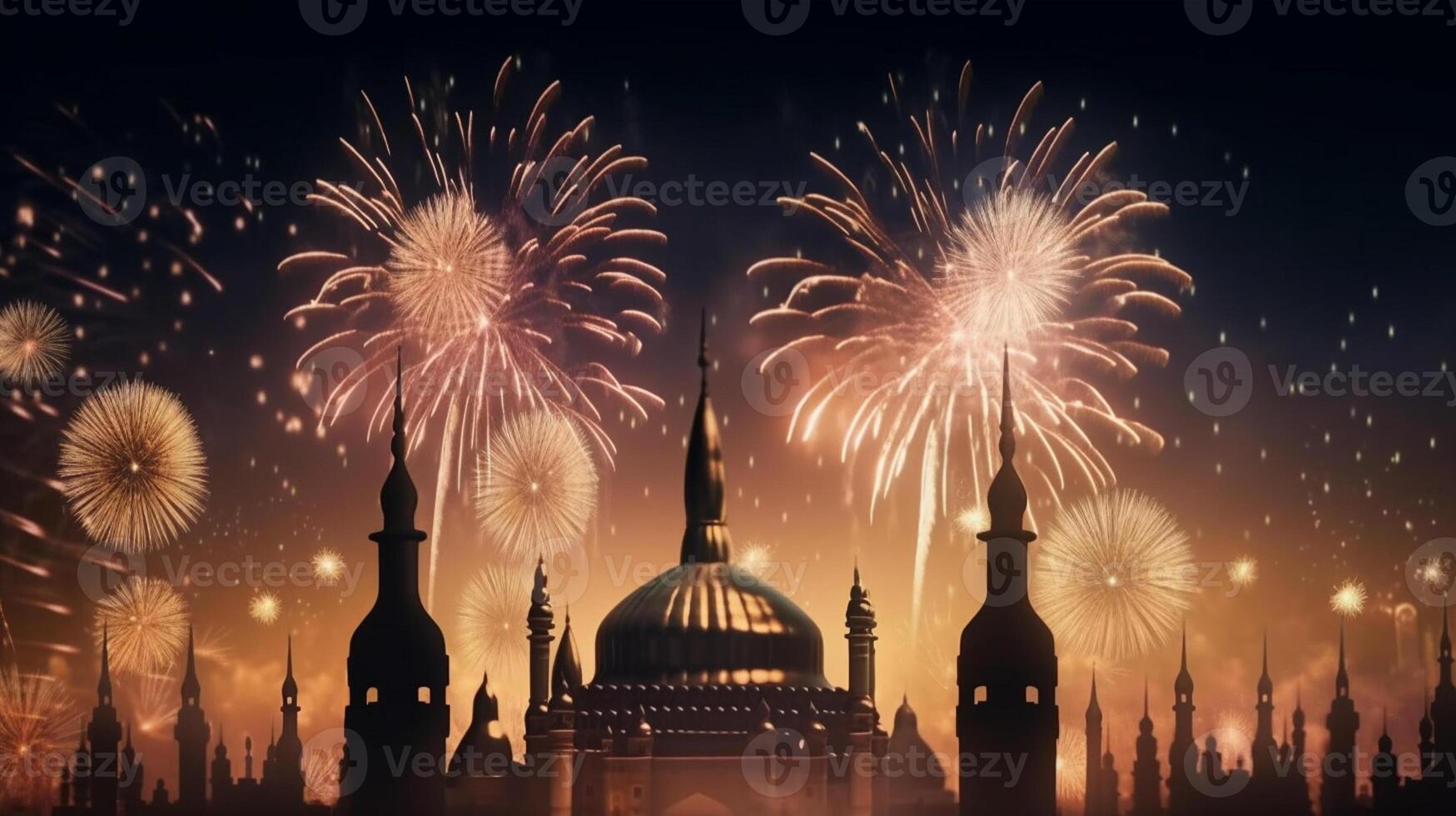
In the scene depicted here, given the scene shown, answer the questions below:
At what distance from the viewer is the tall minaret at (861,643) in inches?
6752

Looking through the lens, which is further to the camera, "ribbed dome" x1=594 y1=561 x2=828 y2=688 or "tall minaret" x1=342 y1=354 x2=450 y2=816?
"ribbed dome" x1=594 y1=561 x2=828 y2=688

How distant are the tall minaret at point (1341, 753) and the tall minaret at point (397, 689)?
5221 centimetres

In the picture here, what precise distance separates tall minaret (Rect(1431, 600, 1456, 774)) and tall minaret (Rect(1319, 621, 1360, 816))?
6.91m

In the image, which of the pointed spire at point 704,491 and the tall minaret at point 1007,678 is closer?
the tall minaret at point 1007,678

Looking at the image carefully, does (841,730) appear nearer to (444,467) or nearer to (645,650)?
(645,650)

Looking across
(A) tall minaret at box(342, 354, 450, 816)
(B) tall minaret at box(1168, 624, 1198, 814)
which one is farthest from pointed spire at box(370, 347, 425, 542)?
(B) tall minaret at box(1168, 624, 1198, 814)

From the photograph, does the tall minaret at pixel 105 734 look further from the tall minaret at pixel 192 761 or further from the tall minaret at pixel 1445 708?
the tall minaret at pixel 1445 708

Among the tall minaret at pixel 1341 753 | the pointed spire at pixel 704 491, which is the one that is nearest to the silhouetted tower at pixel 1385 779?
the tall minaret at pixel 1341 753

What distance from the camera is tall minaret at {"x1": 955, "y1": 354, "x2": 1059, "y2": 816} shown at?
145m

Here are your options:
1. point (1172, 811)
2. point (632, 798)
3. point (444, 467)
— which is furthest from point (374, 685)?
point (1172, 811)

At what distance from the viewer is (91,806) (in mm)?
177750

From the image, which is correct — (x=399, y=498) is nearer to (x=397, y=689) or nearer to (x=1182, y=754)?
(x=397, y=689)

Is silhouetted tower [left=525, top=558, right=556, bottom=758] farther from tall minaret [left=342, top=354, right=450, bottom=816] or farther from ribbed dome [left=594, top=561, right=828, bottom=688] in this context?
tall minaret [left=342, top=354, right=450, bottom=816]

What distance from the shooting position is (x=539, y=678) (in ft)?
568
